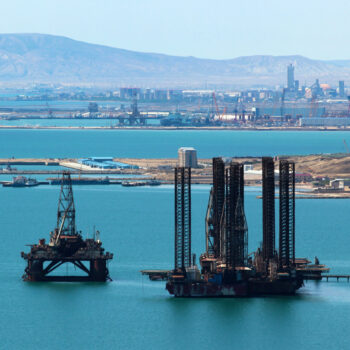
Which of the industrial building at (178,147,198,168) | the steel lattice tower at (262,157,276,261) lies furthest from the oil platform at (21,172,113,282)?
the industrial building at (178,147,198,168)

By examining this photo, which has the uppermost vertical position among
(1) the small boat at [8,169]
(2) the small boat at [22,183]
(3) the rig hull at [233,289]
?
(3) the rig hull at [233,289]

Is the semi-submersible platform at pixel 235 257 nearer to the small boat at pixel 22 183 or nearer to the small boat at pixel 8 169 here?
the small boat at pixel 22 183

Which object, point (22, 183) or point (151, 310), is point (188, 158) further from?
point (151, 310)

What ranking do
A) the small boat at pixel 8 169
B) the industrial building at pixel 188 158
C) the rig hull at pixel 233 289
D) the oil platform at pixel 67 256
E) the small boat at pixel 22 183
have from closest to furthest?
the rig hull at pixel 233 289, the oil platform at pixel 67 256, the small boat at pixel 22 183, the industrial building at pixel 188 158, the small boat at pixel 8 169

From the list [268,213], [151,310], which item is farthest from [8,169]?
[151,310]

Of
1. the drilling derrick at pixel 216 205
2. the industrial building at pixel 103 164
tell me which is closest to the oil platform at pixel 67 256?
the drilling derrick at pixel 216 205

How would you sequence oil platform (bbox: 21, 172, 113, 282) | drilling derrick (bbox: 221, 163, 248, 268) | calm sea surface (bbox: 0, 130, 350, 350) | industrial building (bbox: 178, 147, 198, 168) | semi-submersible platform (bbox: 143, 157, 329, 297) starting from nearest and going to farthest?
1. calm sea surface (bbox: 0, 130, 350, 350)
2. semi-submersible platform (bbox: 143, 157, 329, 297)
3. drilling derrick (bbox: 221, 163, 248, 268)
4. oil platform (bbox: 21, 172, 113, 282)
5. industrial building (bbox: 178, 147, 198, 168)

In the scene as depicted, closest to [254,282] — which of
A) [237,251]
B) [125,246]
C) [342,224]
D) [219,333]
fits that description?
[237,251]

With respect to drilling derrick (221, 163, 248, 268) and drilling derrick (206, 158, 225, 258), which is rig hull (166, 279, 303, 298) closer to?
drilling derrick (221, 163, 248, 268)

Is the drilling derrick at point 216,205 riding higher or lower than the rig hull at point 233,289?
higher
